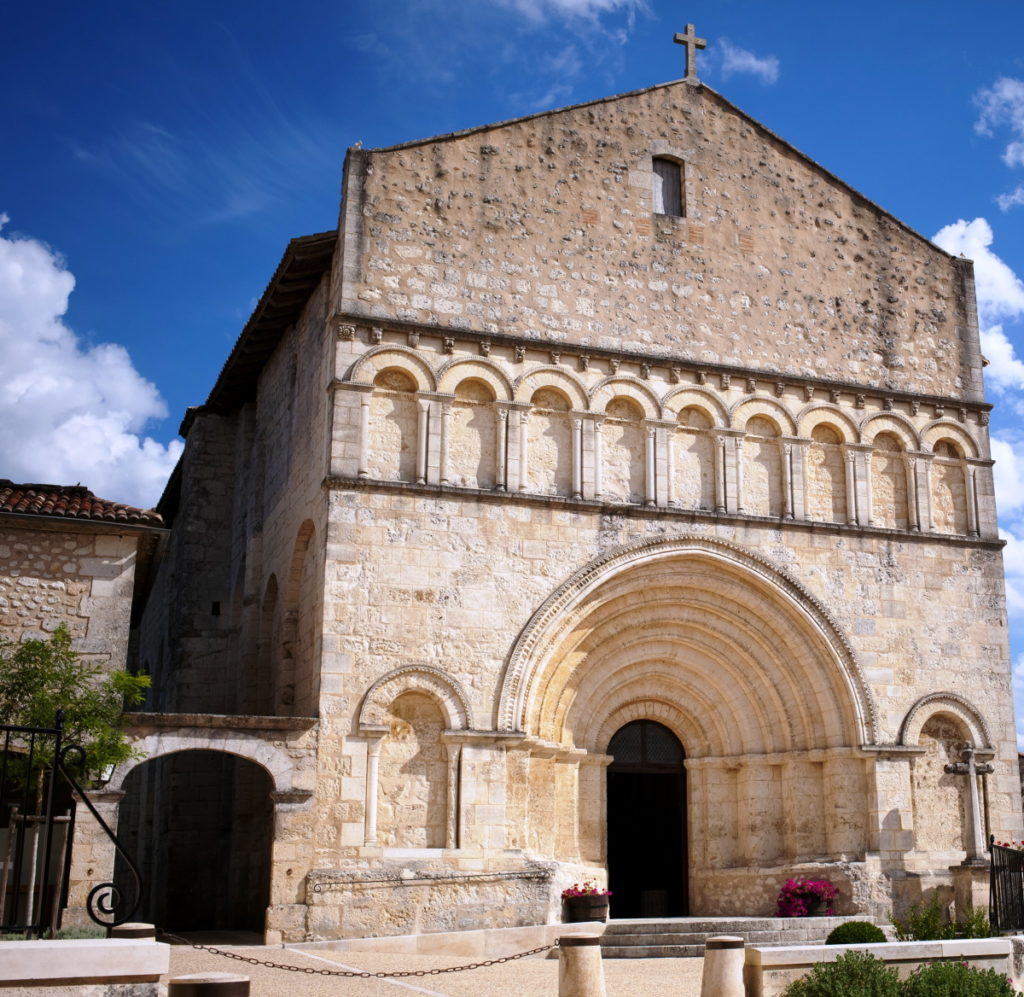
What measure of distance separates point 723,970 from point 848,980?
937mm

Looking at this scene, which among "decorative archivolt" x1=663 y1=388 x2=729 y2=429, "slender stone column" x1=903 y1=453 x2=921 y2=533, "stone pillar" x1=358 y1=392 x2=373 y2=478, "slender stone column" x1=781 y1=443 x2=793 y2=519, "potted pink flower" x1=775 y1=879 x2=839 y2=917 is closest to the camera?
"stone pillar" x1=358 y1=392 x2=373 y2=478

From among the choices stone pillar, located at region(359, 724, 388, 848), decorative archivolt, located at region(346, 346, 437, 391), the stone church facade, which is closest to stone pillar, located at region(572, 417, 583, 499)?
the stone church facade

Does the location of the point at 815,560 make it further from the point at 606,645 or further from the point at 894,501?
the point at 606,645

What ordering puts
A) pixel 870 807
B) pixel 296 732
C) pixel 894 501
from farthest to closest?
pixel 894 501, pixel 870 807, pixel 296 732

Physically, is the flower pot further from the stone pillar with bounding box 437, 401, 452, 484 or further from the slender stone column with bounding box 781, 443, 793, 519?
the slender stone column with bounding box 781, 443, 793, 519

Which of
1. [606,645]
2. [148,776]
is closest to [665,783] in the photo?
[606,645]

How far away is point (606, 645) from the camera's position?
1684 cm

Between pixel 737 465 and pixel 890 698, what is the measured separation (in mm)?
3681

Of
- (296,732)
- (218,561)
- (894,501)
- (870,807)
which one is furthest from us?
(218,561)

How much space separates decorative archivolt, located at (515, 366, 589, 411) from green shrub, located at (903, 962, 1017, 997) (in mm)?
8566

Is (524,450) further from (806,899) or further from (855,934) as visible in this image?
(855,934)

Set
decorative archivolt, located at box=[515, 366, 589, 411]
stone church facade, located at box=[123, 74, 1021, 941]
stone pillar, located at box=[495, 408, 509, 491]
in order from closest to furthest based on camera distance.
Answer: stone church facade, located at box=[123, 74, 1021, 941] → stone pillar, located at box=[495, 408, 509, 491] → decorative archivolt, located at box=[515, 366, 589, 411]

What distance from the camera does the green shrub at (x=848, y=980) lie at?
377 inches

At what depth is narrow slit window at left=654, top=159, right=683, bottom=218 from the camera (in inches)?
722
